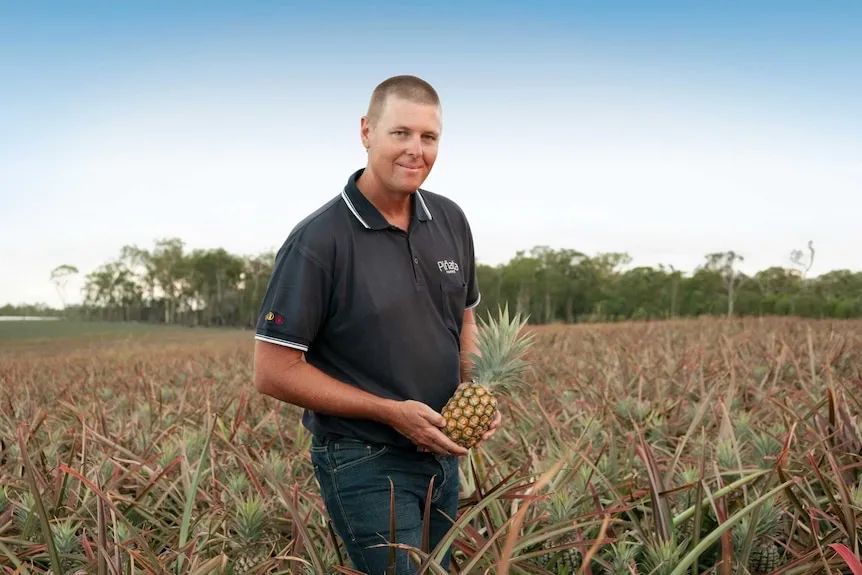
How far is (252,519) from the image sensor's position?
311 centimetres

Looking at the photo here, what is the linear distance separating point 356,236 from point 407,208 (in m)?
0.31

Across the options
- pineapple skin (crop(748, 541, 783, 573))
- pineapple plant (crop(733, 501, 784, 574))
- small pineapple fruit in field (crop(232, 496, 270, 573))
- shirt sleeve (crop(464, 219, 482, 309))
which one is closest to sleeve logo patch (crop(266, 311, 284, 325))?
shirt sleeve (crop(464, 219, 482, 309))

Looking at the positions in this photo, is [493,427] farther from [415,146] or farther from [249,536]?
[249,536]

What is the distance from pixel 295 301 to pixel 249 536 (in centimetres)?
136

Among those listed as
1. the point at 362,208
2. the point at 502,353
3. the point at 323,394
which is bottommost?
the point at 323,394

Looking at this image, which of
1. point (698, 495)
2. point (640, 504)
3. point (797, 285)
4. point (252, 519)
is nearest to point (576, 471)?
point (640, 504)

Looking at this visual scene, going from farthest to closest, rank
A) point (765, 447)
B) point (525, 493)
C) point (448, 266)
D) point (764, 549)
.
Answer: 1. point (765, 447)
2. point (525, 493)
3. point (764, 549)
4. point (448, 266)

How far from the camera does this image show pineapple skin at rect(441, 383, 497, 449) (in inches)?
92.0

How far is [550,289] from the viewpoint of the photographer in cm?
6606

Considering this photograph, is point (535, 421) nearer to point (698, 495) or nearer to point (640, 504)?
point (640, 504)

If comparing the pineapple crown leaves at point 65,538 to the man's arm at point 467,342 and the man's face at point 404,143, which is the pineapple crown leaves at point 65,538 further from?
the man's face at point 404,143

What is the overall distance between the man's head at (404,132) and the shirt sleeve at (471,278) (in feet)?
1.98

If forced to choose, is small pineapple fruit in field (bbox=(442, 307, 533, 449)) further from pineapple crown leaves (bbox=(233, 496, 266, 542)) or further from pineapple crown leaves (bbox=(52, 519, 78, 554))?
pineapple crown leaves (bbox=(52, 519, 78, 554))

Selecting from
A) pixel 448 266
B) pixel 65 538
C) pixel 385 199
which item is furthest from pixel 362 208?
pixel 65 538
